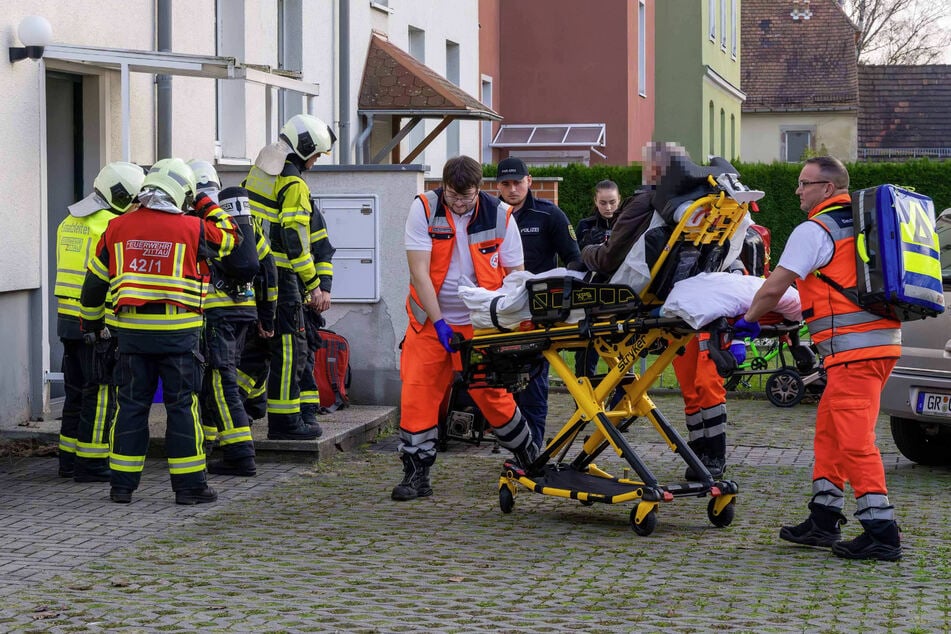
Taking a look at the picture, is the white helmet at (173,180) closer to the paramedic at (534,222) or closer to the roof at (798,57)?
the paramedic at (534,222)

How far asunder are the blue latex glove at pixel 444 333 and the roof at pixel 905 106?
47216mm

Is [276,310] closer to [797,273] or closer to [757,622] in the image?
[797,273]

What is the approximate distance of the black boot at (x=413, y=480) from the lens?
338 inches

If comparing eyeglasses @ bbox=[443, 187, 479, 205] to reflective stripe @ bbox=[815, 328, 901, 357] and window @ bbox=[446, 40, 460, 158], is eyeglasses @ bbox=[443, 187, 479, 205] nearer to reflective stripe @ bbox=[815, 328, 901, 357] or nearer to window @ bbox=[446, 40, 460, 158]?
reflective stripe @ bbox=[815, 328, 901, 357]

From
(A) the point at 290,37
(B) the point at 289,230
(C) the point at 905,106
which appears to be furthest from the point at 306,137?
(C) the point at 905,106

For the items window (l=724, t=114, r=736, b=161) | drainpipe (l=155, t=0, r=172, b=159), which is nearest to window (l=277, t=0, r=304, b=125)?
drainpipe (l=155, t=0, r=172, b=159)

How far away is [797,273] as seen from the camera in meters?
→ 7.03

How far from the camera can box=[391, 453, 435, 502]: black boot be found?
28.1 feet

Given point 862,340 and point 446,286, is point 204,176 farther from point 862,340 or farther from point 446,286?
point 862,340

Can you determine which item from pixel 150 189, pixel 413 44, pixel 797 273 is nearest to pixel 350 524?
pixel 150 189

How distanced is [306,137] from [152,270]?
6.43ft

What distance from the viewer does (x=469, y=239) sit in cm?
838

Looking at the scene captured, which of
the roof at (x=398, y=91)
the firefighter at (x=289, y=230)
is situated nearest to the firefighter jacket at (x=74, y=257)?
the firefighter at (x=289, y=230)

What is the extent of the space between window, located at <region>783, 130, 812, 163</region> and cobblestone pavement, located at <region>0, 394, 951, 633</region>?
4457 centimetres
